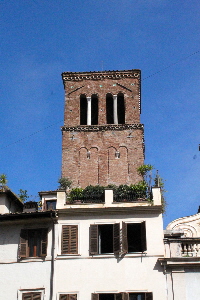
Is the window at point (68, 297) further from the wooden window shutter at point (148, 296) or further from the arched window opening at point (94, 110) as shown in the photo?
the arched window opening at point (94, 110)

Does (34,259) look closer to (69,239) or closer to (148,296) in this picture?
(69,239)

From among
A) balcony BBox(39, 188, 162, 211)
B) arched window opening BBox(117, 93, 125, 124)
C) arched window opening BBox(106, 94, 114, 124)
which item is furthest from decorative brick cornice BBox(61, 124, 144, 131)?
balcony BBox(39, 188, 162, 211)

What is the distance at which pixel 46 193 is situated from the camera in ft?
93.4

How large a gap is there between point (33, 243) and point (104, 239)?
3.35m

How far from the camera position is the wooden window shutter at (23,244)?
2417cm

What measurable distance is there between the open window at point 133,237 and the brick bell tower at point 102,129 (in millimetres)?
15517

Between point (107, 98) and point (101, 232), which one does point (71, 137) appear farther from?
point (101, 232)

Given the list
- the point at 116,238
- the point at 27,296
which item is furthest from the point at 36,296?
the point at 116,238

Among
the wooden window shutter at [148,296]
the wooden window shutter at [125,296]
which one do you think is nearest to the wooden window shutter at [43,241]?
the wooden window shutter at [125,296]

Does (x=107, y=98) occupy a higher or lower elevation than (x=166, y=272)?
higher

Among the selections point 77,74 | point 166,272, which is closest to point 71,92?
point 77,74

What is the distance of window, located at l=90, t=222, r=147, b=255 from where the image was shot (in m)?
23.9

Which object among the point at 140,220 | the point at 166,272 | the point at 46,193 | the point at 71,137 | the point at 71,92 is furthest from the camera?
the point at 71,92

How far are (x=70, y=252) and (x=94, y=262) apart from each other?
4.03 ft
